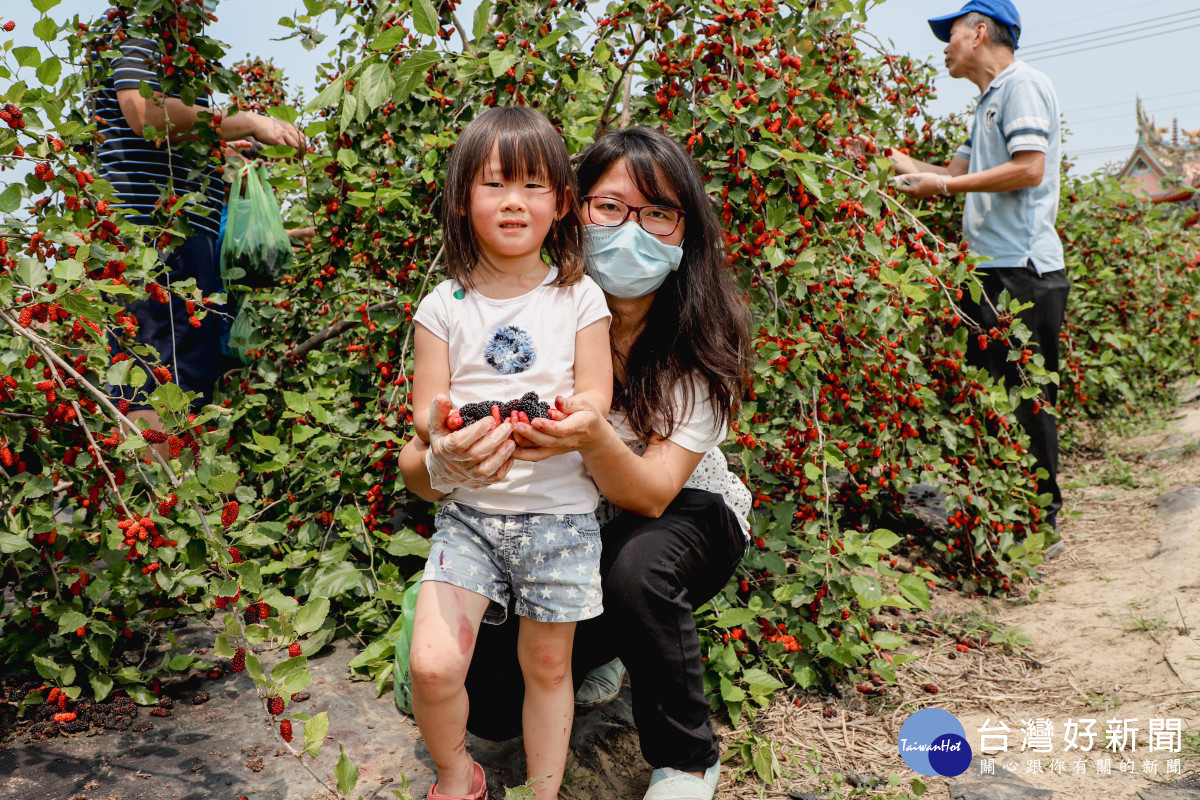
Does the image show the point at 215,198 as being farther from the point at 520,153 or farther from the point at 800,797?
the point at 800,797

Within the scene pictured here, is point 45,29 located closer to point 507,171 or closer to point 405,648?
point 507,171

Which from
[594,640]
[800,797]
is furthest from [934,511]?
[594,640]

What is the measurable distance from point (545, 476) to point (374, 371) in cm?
103

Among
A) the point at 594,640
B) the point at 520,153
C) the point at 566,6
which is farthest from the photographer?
the point at 566,6

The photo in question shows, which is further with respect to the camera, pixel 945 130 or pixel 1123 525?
pixel 945 130

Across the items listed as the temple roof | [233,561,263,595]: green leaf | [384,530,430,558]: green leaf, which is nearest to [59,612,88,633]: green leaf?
[233,561,263,595]: green leaf

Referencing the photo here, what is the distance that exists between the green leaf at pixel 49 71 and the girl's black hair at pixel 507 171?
79 centimetres

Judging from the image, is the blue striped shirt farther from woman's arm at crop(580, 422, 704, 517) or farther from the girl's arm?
woman's arm at crop(580, 422, 704, 517)

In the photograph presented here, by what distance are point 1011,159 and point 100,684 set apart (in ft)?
10.3

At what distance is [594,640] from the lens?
5.49ft

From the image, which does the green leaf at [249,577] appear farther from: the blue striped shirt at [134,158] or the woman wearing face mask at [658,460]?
the blue striped shirt at [134,158]

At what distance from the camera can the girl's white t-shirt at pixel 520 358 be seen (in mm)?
1495

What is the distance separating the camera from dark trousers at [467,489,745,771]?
61.0 inches

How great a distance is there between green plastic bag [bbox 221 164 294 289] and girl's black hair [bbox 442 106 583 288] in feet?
3.86
